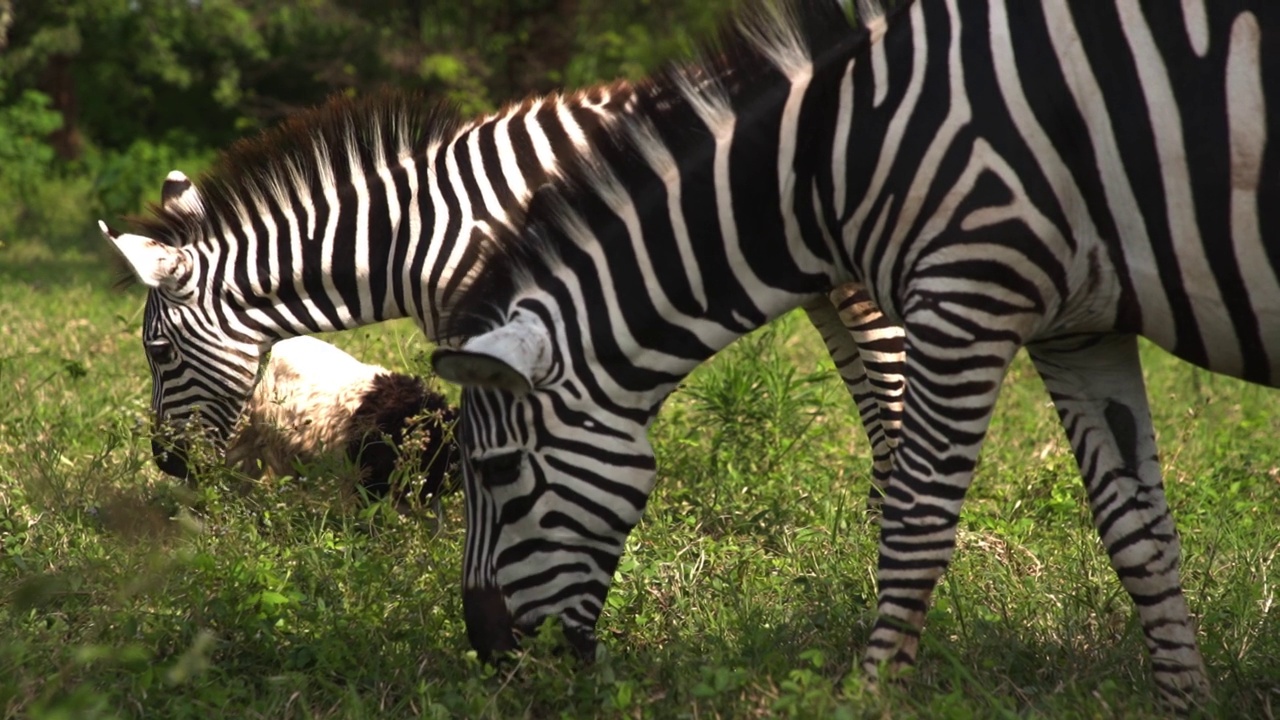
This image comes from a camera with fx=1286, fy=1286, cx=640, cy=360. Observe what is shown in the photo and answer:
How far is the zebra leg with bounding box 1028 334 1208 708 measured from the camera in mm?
3693

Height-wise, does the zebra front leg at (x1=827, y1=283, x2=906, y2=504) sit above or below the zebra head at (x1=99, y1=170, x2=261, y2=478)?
above

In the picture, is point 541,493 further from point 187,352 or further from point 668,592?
point 187,352

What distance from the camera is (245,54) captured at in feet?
75.6

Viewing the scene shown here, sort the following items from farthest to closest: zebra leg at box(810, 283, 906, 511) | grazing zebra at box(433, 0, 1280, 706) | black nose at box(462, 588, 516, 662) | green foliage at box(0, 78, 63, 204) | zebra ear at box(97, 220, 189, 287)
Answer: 1. green foliage at box(0, 78, 63, 204)
2. zebra ear at box(97, 220, 189, 287)
3. zebra leg at box(810, 283, 906, 511)
4. black nose at box(462, 588, 516, 662)
5. grazing zebra at box(433, 0, 1280, 706)

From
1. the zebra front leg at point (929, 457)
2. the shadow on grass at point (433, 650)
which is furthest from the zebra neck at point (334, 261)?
the zebra front leg at point (929, 457)

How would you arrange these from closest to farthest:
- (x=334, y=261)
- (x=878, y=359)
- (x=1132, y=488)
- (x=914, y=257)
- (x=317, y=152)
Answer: (x=914, y=257)
(x=1132, y=488)
(x=878, y=359)
(x=334, y=261)
(x=317, y=152)

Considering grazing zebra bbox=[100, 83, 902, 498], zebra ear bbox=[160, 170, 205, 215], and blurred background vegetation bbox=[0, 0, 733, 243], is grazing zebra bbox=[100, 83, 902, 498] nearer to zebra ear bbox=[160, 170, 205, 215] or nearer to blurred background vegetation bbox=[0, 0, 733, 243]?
zebra ear bbox=[160, 170, 205, 215]

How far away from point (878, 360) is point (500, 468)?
2.11 metres

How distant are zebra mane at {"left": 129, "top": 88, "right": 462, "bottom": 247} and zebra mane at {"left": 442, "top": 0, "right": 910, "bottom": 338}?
6.49ft

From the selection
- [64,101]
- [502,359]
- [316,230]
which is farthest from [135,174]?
[502,359]

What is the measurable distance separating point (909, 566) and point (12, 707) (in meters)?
2.35

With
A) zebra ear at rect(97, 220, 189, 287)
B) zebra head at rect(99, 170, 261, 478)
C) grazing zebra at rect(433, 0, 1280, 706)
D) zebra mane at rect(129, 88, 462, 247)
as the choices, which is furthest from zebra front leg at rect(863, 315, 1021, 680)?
zebra ear at rect(97, 220, 189, 287)

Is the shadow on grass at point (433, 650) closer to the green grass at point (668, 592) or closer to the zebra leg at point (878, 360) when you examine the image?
the green grass at point (668, 592)

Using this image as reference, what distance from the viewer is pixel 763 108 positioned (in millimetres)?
3541
